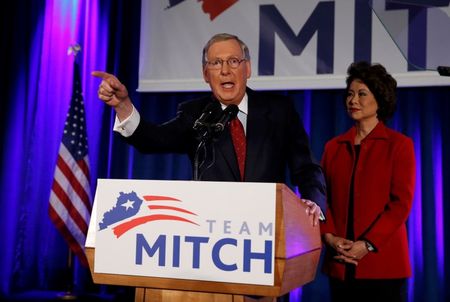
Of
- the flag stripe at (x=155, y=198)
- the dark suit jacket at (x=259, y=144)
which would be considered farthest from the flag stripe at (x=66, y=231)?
the flag stripe at (x=155, y=198)

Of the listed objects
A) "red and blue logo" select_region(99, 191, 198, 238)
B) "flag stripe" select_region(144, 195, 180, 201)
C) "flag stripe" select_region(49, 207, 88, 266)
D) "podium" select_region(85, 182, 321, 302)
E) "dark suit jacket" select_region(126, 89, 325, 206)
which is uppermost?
"dark suit jacket" select_region(126, 89, 325, 206)

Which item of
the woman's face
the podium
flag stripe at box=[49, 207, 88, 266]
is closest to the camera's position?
the podium

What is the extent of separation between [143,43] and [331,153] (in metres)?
2.39

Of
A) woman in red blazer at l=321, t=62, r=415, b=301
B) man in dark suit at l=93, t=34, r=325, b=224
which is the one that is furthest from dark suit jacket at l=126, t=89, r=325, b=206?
woman in red blazer at l=321, t=62, r=415, b=301

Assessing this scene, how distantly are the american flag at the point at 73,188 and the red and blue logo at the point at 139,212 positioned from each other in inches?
114

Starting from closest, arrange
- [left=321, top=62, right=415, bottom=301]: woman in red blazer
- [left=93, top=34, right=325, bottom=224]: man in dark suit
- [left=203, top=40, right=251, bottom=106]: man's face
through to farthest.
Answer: [left=93, top=34, right=325, bottom=224]: man in dark suit
[left=203, top=40, right=251, bottom=106]: man's face
[left=321, top=62, right=415, bottom=301]: woman in red blazer

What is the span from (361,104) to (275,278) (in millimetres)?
1393

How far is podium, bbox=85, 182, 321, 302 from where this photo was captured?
1.14 m

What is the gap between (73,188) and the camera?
4051 millimetres

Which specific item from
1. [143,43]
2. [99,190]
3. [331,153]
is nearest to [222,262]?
[99,190]

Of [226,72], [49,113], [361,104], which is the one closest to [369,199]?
[361,104]

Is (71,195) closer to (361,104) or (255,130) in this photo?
(361,104)

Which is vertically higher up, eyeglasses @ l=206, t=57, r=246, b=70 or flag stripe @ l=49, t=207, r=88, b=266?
eyeglasses @ l=206, t=57, r=246, b=70

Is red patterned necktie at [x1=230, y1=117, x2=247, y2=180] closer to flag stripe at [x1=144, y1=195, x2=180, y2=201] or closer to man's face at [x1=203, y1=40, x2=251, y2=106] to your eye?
man's face at [x1=203, y1=40, x2=251, y2=106]
